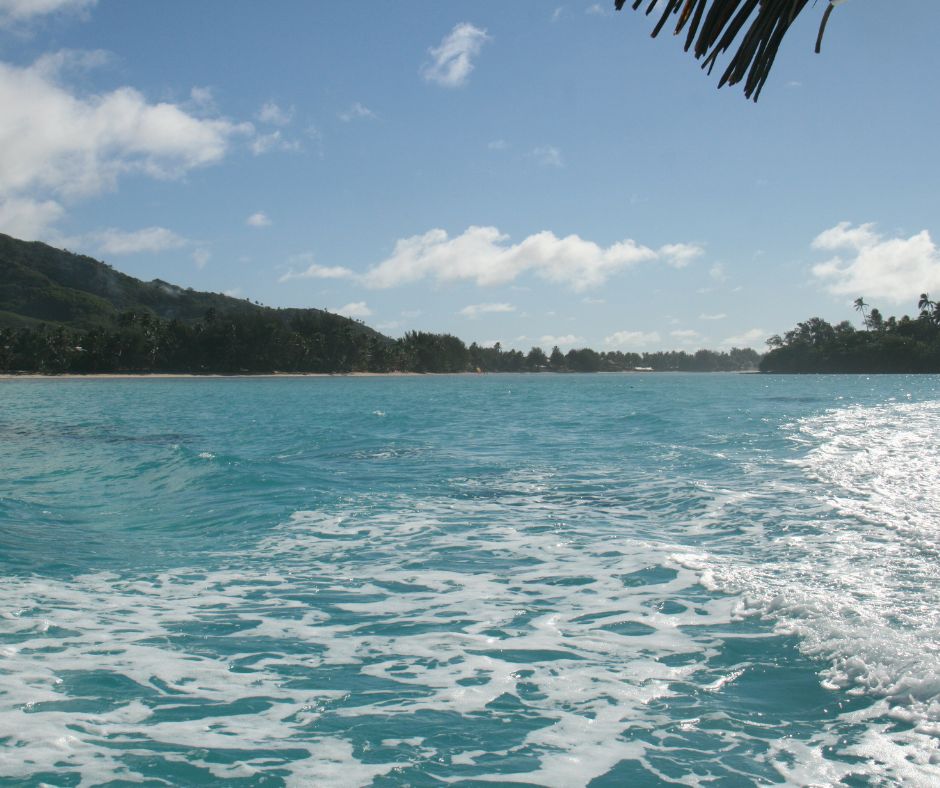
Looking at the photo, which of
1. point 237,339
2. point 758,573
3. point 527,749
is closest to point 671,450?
point 758,573

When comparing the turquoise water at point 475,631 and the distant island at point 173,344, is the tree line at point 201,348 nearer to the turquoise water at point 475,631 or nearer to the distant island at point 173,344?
the distant island at point 173,344

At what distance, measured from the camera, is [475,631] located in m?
6.73

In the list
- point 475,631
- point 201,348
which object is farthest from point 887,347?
point 475,631

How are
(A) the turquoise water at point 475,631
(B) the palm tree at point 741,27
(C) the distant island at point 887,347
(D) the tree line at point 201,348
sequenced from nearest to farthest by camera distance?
(B) the palm tree at point 741,27
(A) the turquoise water at point 475,631
(D) the tree line at point 201,348
(C) the distant island at point 887,347

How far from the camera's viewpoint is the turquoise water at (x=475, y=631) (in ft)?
14.5

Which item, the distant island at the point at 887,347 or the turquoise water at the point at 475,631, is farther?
the distant island at the point at 887,347

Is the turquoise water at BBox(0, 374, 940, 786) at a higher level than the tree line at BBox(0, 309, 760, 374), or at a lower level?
lower

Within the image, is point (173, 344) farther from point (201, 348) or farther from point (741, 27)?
point (741, 27)

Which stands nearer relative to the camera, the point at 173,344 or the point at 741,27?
the point at 741,27

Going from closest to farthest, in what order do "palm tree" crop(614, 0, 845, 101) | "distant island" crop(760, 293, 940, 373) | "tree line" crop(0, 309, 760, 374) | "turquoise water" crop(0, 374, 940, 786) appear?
1. "palm tree" crop(614, 0, 845, 101)
2. "turquoise water" crop(0, 374, 940, 786)
3. "tree line" crop(0, 309, 760, 374)
4. "distant island" crop(760, 293, 940, 373)

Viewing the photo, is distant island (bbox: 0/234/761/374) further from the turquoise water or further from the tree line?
the turquoise water

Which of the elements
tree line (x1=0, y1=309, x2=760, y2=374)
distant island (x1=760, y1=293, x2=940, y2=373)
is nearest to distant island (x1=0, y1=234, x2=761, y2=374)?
tree line (x1=0, y1=309, x2=760, y2=374)

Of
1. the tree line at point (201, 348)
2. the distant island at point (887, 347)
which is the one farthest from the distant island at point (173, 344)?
the distant island at point (887, 347)

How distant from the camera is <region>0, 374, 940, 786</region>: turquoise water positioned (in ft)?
14.5
